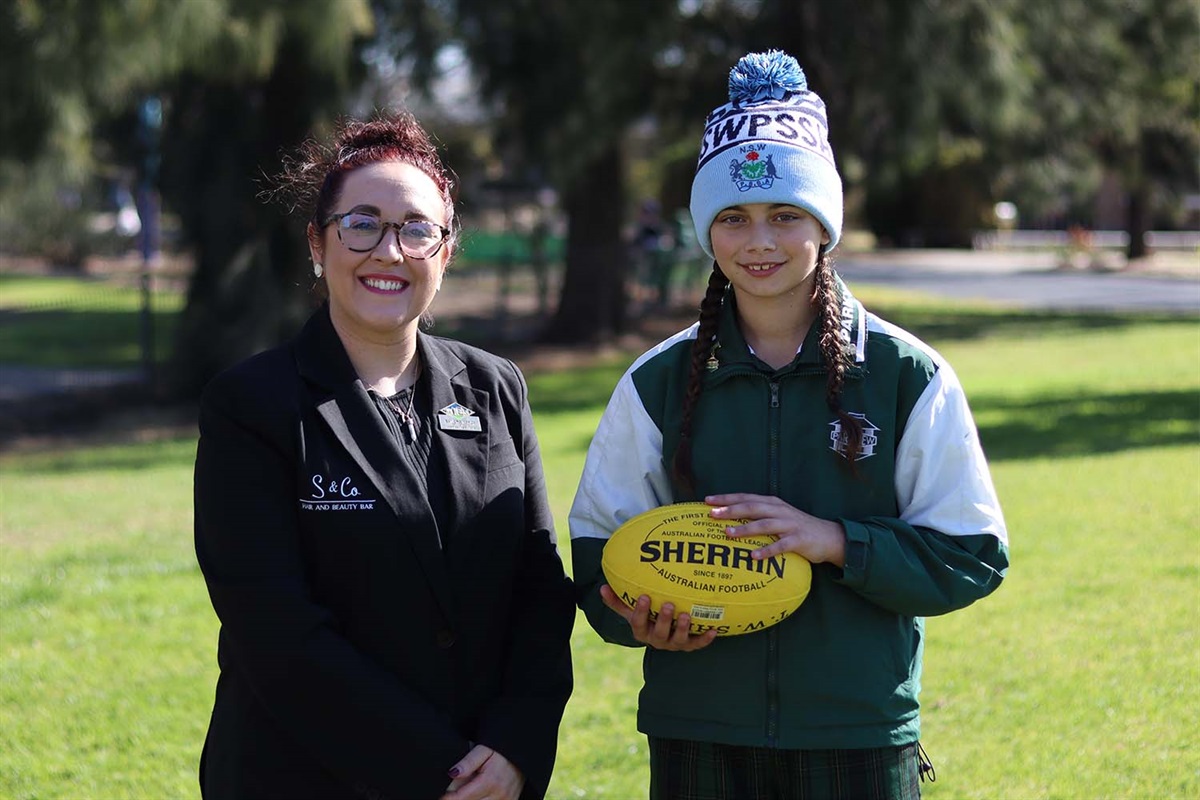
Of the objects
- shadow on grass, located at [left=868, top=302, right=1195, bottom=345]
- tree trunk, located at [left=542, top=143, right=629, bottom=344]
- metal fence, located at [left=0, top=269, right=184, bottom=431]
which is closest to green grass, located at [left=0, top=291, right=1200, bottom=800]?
metal fence, located at [left=0, top=269, right=184, bottom=431]

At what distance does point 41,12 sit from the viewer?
10.2 m

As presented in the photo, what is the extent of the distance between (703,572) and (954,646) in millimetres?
3367

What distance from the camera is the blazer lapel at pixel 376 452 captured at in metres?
2.52

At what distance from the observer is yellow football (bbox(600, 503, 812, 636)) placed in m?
2.56

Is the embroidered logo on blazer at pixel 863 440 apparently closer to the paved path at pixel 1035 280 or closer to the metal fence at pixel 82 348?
the metal fence at pixel 82 348

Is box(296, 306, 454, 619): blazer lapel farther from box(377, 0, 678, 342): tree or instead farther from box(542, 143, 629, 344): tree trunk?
box(542, 143, 629, 344): tree trunk

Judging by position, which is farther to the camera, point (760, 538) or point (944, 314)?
point (944, 314)

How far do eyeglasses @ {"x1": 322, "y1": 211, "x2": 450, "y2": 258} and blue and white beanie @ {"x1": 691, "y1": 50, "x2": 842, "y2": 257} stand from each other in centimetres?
57

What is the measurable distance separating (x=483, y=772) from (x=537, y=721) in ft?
0.54

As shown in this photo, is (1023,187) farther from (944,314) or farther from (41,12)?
(41,12)

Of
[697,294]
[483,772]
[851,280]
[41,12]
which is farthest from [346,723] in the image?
[851,280]

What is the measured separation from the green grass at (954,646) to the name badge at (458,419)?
2.15 m

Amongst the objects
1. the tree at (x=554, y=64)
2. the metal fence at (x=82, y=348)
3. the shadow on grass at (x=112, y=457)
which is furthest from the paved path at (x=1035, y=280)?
the shadow on grass at (x=112, y=457)

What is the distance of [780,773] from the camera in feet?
8.58
